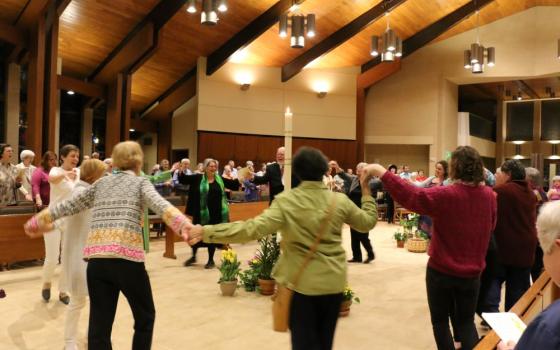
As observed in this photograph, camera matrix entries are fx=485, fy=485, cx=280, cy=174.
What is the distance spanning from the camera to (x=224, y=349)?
3.29m

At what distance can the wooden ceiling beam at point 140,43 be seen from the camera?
9641 millimetres

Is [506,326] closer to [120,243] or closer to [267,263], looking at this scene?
[120,243]

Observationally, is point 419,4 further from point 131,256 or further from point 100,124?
point 131,256

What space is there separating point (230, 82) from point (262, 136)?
5.97ft

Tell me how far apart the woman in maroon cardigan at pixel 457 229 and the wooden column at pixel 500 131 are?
18410mm

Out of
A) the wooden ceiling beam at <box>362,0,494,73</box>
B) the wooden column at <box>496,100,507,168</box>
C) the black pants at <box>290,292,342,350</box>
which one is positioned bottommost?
the black pants at <box>290,292,342,350</box>

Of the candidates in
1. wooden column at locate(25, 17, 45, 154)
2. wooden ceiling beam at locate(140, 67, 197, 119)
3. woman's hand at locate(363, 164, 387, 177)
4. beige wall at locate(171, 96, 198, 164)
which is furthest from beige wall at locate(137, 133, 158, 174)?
woman's hand at locate(363, 164, 387, 177)

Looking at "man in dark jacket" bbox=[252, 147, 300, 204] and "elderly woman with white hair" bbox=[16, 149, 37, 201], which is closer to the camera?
"man in dark jacket" bbox=[252, 147, 300, 204]

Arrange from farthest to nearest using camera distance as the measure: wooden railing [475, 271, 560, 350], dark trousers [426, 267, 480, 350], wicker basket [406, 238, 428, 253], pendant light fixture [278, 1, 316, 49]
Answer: pendant light fixture [278, 1, 316, 49], wicker basket [406, 238, 428, 253], dark trousers [426, 267, 480, 350], wooden railing [475, 271, 560, 350]

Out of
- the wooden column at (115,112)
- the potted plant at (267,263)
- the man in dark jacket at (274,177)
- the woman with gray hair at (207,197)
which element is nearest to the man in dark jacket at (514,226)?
the potted plant at (267,263)

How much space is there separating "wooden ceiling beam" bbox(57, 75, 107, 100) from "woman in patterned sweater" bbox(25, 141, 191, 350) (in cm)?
954

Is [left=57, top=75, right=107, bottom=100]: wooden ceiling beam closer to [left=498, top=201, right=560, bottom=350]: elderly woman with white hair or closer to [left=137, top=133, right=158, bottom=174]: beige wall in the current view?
[left=137, top=133, right=158, bottom=174]: beige wall

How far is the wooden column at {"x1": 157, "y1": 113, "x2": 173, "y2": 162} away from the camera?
14602 millimetres

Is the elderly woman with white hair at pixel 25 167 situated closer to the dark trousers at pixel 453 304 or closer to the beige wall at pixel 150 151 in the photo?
the dark trousers at pixel 453 304
